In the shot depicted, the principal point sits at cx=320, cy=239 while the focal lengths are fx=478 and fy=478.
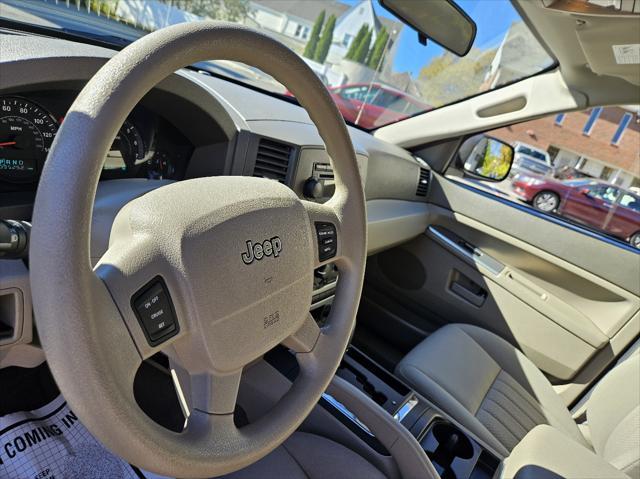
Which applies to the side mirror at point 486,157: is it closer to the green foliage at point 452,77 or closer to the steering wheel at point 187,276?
the green foliage at point 452,77

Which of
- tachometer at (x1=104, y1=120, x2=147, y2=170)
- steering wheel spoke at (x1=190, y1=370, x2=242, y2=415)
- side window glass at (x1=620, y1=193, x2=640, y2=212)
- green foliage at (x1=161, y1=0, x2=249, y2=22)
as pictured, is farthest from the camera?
side window glass at (x1=620, y1=193, x2=640, y2=212)

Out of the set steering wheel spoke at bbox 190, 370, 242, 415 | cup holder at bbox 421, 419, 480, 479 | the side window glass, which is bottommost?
cup holder at bbox 421, 419, 480, 479

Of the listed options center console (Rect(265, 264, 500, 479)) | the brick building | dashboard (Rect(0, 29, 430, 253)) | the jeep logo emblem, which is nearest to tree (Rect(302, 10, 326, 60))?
dashboard (Rect(0, 29, 430, 253))

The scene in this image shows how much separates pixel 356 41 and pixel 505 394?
1.61 meters

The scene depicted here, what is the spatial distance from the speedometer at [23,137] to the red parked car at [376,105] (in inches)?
55.0

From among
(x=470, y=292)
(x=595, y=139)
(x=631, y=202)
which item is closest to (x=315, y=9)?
(x=470, y=292)

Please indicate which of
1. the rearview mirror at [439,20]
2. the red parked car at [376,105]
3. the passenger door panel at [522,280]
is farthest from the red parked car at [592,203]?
the rearview mirror at [439,20]

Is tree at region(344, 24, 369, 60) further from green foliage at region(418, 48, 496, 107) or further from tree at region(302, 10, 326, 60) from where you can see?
green foliage at region(418, 48, 496, 107)

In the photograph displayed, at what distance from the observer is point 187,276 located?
686 millimetres

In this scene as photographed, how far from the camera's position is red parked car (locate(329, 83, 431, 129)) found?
2.29 m

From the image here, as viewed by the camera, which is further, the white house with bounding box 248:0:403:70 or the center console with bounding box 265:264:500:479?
the white house with bounding box 248:0:403:70

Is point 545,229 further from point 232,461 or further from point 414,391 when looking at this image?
point 232,461

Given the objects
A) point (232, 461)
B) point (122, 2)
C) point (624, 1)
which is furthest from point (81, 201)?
point (624, 1)

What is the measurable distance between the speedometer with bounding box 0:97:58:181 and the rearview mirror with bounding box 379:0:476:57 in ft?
4.25
